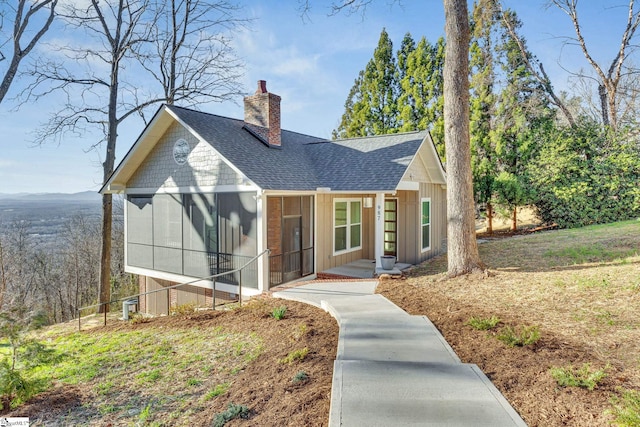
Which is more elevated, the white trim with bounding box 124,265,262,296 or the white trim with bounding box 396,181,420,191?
the white trim with bounding box 396,181,420,191

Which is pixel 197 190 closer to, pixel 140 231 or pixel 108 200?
pixel 140 231

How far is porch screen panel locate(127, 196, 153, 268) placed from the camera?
477 inches

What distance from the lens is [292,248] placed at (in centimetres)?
1014

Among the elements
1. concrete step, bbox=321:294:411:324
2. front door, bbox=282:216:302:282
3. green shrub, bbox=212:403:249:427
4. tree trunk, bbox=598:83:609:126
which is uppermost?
tree trunk, bbox=598:83:609:126

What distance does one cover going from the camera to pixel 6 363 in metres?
4.78

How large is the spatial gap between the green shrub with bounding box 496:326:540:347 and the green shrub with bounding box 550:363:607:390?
2.23 ft

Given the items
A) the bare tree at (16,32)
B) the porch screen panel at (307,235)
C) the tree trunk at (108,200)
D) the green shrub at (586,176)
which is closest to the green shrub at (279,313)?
the porch screen panel at (307,235)

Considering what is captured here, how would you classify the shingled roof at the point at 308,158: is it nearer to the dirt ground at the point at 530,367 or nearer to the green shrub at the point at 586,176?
the dirt ground at the point at 530,367

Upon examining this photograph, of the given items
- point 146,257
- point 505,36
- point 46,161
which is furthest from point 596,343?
point 46,161

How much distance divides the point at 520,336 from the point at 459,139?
5.19m

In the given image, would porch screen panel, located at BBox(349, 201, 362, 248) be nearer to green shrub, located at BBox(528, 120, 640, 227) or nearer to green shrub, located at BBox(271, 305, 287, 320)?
green shrub, located at BBox(271, 305, 287, 320)

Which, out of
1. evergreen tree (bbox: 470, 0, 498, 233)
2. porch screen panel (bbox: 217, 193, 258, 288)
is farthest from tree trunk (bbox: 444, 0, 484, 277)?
evergreen tree (bbox: 470, 0, 498, 233)

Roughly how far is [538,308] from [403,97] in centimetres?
2053

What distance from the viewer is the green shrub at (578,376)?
3615 millimetres
